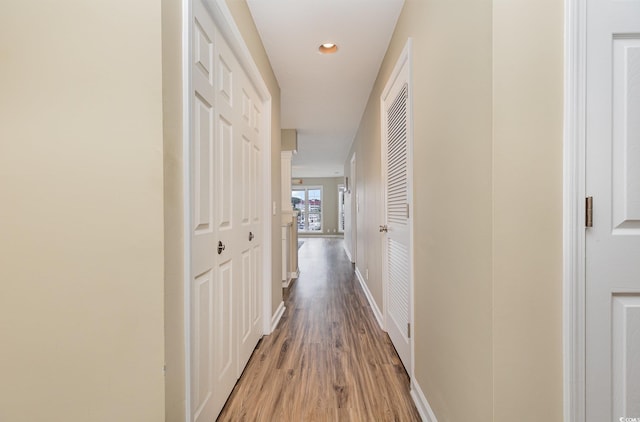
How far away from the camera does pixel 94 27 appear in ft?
3.01

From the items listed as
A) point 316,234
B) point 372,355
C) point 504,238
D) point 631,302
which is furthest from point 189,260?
point 316,234

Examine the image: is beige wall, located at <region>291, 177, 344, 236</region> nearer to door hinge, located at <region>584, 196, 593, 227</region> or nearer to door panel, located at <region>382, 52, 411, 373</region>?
door panel, located at <region>382, 52, 411, 373</region>

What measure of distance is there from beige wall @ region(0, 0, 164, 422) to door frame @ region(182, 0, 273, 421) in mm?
132

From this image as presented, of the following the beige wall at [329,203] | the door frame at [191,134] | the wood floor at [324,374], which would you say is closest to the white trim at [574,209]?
the wood floor at [324,374]

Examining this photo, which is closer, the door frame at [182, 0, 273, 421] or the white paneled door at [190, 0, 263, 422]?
the door frame at [182, 0, 273, 421]

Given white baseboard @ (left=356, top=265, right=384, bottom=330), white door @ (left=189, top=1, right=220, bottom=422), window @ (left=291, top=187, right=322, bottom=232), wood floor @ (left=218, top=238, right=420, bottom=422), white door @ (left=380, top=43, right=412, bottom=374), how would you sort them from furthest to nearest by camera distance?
window @ (left=291, top=187, right=322, bottom=232) < white baseboard @ (left=356, top=265, right=384, bottom=330) < white door @ (left=380, top=43, right=412, bottom=374) < wood floor @ (left=218, top=238, right=420, bottom=422) < white door @ (left=189, top=1, right=220, bottom=422)

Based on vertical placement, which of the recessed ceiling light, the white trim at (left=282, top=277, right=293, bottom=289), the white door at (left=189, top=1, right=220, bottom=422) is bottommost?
the white trim at (left=282, top=277, right=293, bottom=289)

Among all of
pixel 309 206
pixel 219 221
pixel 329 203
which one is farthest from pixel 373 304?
pixel 309 206

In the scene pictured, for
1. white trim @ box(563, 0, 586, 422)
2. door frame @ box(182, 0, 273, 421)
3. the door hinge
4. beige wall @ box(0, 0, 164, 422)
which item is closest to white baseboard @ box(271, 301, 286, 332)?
door frame @ box(182, 0, 273, 421)

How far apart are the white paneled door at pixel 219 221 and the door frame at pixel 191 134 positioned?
4cm

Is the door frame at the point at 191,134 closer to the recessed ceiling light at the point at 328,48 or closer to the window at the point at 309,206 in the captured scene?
the recessed ceiling light at the point at 328,48

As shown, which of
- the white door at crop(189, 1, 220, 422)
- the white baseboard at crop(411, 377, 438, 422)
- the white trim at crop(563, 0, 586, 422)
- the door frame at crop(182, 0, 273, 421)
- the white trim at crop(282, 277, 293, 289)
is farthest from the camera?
the white trim at crop(282, 277, 293, 289)

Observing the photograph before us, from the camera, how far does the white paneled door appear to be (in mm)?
1202

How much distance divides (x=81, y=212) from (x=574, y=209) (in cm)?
154
